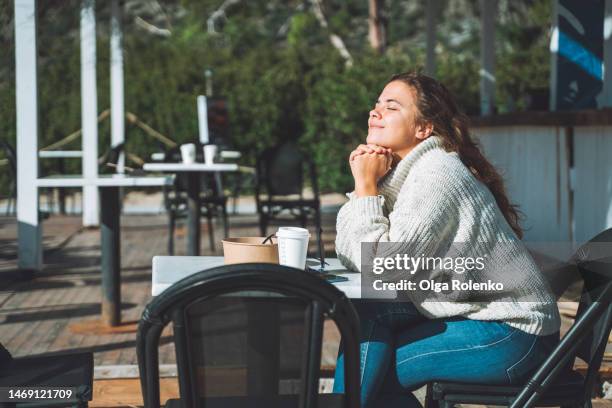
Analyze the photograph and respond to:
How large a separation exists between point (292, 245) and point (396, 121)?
494 mm

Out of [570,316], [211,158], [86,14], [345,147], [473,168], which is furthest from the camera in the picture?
[345,147]

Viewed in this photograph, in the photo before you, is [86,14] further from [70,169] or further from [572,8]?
[70,169]

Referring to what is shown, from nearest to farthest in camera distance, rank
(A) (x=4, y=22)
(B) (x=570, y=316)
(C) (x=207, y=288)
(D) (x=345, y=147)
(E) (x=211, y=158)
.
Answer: (C) (x=207, y=288) < (B) (x=570, y=316) < (A) (x=4, y=22) < (E) (x=211, y=158) < (D) (x=345, y=147)

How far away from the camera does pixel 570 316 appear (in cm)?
504

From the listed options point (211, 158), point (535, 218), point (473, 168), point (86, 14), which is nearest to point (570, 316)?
point (535, 218)

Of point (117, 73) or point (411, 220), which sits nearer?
point (411, 220)

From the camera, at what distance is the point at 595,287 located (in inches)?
97.3

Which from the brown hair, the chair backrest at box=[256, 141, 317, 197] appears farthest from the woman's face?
the chair backrest at box=[256, 141, 317, 197]

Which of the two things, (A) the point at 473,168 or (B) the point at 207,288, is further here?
(A) the point at 473,168

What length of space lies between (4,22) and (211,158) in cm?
173

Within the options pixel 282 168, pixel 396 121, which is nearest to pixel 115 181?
pixel 396 121

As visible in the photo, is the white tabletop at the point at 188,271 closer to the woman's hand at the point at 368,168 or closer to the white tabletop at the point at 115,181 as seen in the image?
the woman's hand at the point at 368,168

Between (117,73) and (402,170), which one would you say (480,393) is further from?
(117,73)

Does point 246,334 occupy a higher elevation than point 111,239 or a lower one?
higher
